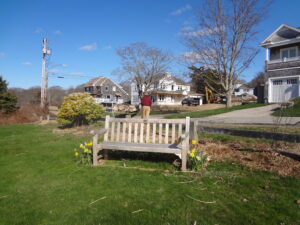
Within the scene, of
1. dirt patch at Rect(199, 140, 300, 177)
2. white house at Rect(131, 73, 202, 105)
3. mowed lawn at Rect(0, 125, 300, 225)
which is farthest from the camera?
white house at Rect(131, 73, 202, 105)

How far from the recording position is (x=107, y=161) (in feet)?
16.2

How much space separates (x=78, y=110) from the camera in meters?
11.1

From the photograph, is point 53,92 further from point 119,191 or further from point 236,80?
point 119,191

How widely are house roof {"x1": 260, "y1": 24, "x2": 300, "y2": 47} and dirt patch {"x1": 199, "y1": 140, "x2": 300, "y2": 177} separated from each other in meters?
19.4

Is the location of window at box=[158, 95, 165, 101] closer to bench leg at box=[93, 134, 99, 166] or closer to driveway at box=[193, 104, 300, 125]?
driveway at box=[193, 104, 300, 125]

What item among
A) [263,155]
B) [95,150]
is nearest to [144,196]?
[95,150]

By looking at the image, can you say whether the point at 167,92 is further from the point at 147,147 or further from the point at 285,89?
the point at 147,147

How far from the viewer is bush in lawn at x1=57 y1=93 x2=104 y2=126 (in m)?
11.1

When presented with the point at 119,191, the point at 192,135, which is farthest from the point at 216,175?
the point at 119,191

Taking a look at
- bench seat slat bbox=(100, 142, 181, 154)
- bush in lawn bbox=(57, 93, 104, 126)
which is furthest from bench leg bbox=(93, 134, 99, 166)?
bush in lawn bbox=(57, 93, 104, 126)

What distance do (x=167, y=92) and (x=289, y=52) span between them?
2901 centimetres

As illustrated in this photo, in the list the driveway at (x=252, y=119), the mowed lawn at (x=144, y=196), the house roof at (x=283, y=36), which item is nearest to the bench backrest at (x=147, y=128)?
the mowed lawn at (x=144, y=196)

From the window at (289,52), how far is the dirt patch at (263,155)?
19.5m

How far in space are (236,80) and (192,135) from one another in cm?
1787
